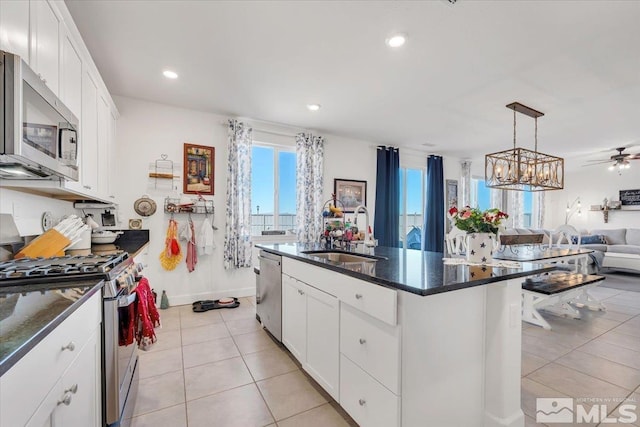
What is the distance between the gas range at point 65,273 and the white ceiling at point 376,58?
183cm

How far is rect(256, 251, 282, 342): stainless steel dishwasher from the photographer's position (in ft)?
8.38

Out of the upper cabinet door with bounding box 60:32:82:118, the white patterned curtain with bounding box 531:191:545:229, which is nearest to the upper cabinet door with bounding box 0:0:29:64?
the upper cabinet door with bounding box 60:32:82:118

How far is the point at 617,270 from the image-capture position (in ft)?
20.3

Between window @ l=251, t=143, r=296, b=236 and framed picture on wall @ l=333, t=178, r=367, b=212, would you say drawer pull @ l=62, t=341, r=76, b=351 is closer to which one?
window @ l=251, t=143, r=296, b=236

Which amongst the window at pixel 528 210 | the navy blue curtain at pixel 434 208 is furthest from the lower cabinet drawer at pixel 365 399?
the window at pixel 528 210

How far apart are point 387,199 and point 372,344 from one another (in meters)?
4.46

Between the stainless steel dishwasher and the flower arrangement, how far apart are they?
1.51 m

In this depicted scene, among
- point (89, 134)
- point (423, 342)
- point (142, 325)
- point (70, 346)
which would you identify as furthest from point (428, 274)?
point (89, 134)

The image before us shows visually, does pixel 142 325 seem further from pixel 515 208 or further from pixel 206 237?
pixel 515 208

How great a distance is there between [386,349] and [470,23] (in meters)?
2.42

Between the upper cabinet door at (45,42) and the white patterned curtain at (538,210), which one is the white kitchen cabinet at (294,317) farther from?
the white patterned curtain at (538,210)

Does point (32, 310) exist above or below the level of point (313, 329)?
above

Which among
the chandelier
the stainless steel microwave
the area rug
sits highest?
the chandelier

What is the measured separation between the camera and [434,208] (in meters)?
6.38
